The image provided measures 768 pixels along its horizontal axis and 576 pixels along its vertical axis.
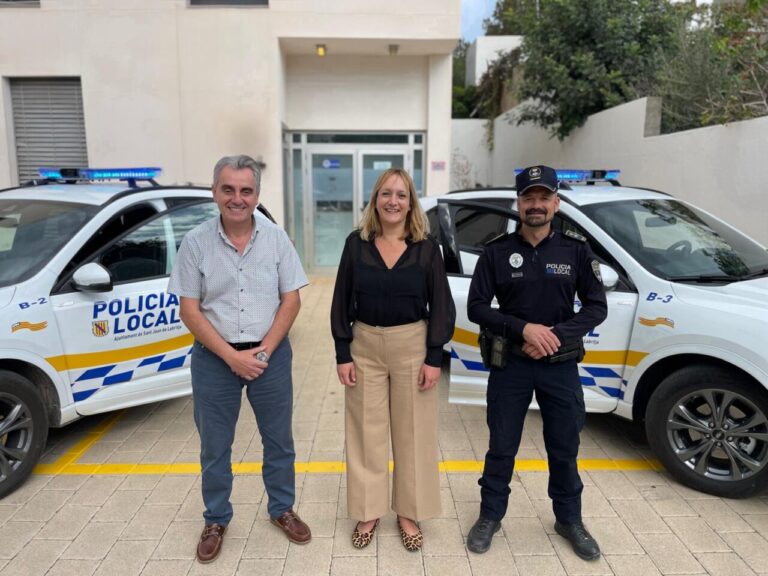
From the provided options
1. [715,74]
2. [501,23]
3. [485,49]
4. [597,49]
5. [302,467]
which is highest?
[501,23]

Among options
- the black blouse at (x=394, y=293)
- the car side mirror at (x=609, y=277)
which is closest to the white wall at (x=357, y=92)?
the car side mirror at (x=609, y=277)

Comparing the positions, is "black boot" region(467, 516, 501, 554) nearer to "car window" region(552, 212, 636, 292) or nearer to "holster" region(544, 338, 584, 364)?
"holster" region(544, 338, 584, 364)

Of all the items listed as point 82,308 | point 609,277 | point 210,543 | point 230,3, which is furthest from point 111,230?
point 230,3

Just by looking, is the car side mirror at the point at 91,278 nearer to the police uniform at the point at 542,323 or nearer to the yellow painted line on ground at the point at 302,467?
the yellow painted line on ground at the point at 302,467

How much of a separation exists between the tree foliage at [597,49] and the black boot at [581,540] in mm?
8787

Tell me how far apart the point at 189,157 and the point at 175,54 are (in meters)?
1.54

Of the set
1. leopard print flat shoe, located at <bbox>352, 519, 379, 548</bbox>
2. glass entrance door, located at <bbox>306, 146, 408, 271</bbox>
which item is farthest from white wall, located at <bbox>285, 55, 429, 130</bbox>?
leopard print flat shoe, located at <bbox>352, 519, 379, 548</bbox>

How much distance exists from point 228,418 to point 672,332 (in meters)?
2.50

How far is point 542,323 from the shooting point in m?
2.67

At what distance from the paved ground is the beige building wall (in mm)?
5823

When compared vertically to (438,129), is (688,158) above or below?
below

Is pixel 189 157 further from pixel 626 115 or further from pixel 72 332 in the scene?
pixel 626 115

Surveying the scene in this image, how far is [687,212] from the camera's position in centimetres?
423

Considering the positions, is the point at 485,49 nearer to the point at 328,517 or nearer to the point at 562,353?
the point at 562,353
